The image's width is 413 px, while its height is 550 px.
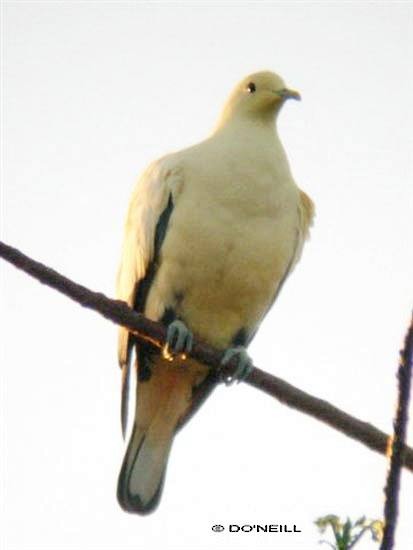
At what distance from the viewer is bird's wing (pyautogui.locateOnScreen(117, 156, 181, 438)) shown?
5699 mm

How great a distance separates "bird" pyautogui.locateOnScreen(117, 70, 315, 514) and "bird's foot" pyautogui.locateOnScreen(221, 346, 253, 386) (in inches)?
0.5

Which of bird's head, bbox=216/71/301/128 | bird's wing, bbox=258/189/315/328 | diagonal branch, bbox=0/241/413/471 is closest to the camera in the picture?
diagonal branch, bbox=0/241/413/471

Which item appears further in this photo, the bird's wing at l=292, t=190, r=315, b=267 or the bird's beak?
the bird's beak

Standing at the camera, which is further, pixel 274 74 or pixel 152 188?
pixel 274 74

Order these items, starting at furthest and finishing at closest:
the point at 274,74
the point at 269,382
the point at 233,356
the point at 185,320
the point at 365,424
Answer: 1. the point at 274,74
2. the point at 185,320
3. the point at 233,356
4. the point at 269,382
5. the point at 365,424

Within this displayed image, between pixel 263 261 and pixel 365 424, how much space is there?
2.23m

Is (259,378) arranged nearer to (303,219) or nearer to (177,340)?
(177,340)

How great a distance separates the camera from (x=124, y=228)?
6.37 meters

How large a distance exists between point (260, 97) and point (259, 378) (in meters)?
3.04

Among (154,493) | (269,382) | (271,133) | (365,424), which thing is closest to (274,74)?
(271,133)

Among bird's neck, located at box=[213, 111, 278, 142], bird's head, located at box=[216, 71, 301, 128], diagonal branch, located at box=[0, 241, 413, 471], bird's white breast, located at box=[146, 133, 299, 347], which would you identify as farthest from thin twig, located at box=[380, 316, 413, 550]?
bird's head, located at box=[216, 71, 301, 128]

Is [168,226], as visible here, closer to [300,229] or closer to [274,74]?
[300,229]

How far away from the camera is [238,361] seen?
526 centimetres

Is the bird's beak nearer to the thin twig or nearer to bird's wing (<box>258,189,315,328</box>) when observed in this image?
bird's wing (<box>258,189,315,328</box>)
